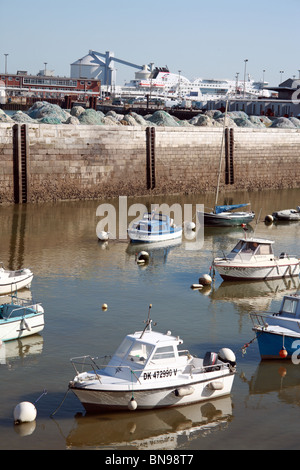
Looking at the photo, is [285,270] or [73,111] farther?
[73,111]

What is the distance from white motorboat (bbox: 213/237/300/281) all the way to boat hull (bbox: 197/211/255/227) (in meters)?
12.2

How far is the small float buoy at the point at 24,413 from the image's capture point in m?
16.8

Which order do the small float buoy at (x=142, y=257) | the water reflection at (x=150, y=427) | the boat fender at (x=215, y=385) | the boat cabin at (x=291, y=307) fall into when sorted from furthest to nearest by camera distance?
the small float buoy at (x=142, y=257) < the boat cabin at (x=291, y=307) < the boat fender at (x=215, y=385) < the water reflection at (x=150, y=427)

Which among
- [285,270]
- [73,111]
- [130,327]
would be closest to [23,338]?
[130,327]

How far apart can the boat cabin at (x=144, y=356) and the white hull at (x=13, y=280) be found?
9929 millimetres

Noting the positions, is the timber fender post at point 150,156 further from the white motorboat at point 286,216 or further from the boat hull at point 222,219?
the boat hull at point 222,219

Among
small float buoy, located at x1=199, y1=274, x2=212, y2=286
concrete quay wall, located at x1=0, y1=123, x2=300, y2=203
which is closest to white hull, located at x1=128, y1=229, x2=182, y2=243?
small float buoy, located at x1=199, y1=274, x2=212, y2=286

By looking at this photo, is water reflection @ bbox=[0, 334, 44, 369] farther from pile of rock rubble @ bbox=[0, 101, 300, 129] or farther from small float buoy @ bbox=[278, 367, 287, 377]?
pile of rock rubble @ bbox=[0, 101, 300, 129]

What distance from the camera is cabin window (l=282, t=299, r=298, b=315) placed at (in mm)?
22328

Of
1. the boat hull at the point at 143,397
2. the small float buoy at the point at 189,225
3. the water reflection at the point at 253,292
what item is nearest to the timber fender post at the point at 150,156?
the small float buoy at the point at 189,225

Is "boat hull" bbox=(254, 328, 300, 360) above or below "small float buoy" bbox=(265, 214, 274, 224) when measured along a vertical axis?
below

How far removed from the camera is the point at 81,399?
57.1 feet
